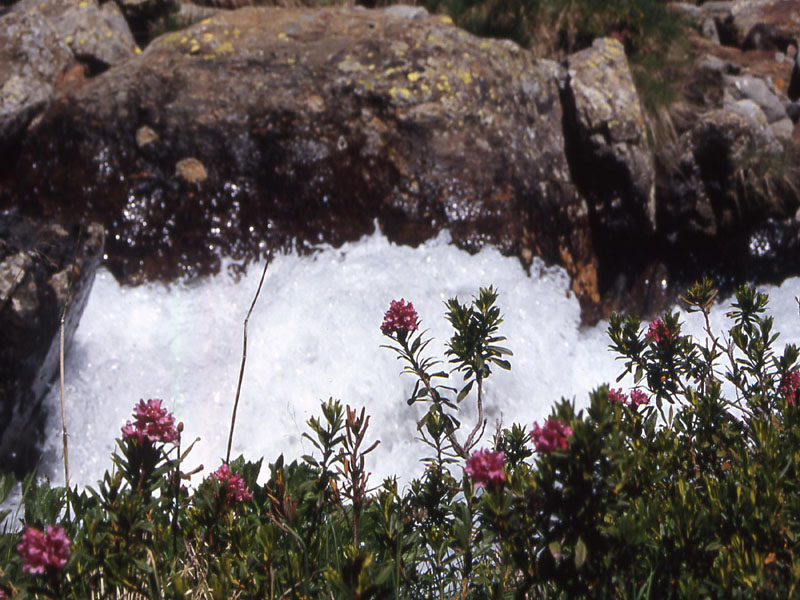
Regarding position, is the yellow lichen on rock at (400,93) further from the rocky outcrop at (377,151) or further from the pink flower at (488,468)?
the pink flower at (488,468)

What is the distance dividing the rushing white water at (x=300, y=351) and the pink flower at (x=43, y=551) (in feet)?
8.50

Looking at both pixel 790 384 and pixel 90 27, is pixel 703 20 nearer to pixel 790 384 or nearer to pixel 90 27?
pixel 90 27

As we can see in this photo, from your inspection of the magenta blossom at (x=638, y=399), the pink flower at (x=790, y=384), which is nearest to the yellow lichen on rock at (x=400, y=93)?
the magenta blossom at (x=638, y=399)

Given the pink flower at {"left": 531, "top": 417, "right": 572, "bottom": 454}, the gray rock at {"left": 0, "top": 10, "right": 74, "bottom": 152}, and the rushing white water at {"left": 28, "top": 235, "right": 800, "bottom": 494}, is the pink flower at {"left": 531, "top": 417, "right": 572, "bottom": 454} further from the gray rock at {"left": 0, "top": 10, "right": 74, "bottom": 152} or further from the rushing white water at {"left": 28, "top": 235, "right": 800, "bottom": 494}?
the gray rock at {"left": 0, "top": 10, "right": 74, "bottom": 152}

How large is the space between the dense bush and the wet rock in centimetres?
365

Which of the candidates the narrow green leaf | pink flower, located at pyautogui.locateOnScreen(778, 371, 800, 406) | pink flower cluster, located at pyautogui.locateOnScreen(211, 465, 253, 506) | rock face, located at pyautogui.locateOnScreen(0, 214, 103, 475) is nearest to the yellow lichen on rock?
rock face, located at pyautogui.locateOnScreen(0, 214, 103, 475)

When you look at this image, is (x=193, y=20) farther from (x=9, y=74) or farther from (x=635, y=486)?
(x=635, y=486)

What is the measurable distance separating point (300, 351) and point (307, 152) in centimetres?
165

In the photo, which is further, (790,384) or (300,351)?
(300,351)

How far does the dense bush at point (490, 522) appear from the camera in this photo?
142 centimetres

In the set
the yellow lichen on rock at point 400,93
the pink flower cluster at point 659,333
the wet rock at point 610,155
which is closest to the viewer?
the pink flower cluster at point 659,333

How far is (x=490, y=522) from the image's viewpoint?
4.99ft

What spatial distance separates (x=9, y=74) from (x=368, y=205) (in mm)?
3169

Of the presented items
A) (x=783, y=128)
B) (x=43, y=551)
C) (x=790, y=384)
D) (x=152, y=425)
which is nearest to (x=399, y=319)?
(x=152, y=425)
